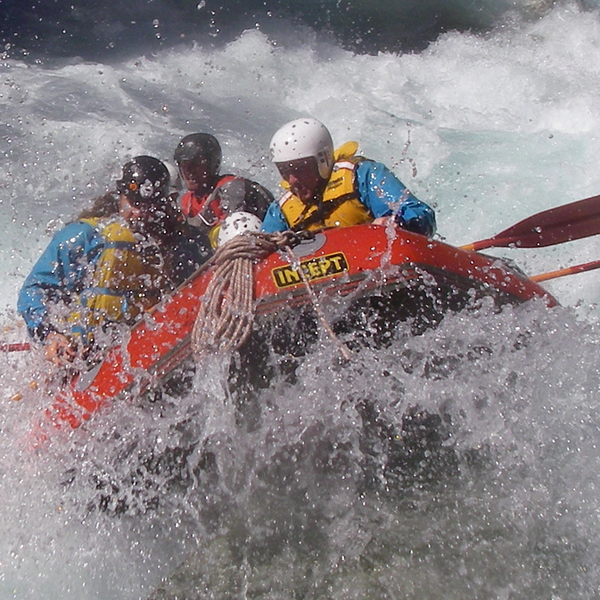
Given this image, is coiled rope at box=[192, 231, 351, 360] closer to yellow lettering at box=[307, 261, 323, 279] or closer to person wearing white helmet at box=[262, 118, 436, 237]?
yellow lettering at box=[307, 261, 323, 279]

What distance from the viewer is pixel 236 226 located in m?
2.82

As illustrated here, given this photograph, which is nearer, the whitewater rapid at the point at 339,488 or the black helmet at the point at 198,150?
the whitewater rapid at the point at 339,488

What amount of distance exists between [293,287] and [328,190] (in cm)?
58

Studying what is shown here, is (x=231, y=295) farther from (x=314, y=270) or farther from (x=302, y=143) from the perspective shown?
(x=302, y=143)

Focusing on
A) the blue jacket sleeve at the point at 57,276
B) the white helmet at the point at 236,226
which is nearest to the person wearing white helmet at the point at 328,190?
the white helmet at the point at 236,226

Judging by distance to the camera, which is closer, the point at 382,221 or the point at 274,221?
the point at 382,221

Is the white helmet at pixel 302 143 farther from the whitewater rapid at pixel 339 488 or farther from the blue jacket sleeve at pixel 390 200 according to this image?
the whitewater rapid at pixel 339 488

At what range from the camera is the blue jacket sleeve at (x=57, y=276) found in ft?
9.06

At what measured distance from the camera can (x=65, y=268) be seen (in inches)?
109

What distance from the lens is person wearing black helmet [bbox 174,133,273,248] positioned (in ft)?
10.6

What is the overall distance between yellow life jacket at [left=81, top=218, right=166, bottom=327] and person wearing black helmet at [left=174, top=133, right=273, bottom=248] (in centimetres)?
40

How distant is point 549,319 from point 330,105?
418cm

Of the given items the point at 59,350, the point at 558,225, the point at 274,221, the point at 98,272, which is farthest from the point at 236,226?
the point at 558,225

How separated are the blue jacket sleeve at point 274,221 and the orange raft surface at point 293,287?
397 millimetres
